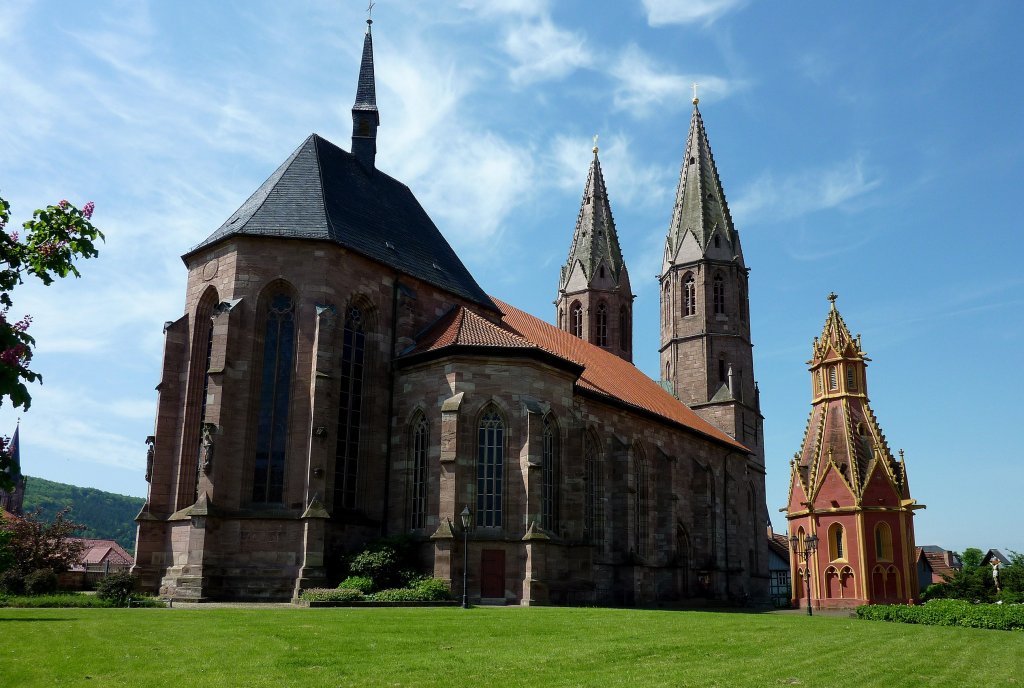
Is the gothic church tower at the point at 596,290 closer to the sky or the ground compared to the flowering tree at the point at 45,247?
closer to the sky

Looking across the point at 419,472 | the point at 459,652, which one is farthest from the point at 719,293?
the point at 459,652

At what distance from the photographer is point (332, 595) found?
24.7 m

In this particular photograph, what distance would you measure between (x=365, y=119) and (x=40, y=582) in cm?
2147

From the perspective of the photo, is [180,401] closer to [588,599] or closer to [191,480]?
[191,480]

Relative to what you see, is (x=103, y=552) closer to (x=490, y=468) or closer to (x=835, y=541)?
(x=835, y=541)

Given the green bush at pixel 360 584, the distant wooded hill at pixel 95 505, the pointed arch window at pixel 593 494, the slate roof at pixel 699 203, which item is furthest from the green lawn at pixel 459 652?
the distant wooded hill at pixel 95 505

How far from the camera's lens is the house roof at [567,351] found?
3038 cm

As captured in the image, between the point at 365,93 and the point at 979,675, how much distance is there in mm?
32711

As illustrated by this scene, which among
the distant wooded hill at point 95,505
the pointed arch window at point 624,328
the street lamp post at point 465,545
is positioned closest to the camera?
the street lamp post at point 465,545

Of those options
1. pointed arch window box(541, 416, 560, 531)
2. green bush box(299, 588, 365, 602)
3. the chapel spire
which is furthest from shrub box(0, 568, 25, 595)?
the chapel spire

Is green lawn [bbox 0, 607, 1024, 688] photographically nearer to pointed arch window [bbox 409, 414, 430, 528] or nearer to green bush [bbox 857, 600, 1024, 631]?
green bush [bbox 857, 600, 1024, 631]

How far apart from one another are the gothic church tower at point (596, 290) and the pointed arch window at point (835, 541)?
67.5 feet

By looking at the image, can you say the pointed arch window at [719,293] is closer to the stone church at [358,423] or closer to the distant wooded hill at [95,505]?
the stone church at [358,423]

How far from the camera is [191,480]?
28719 millimetres
